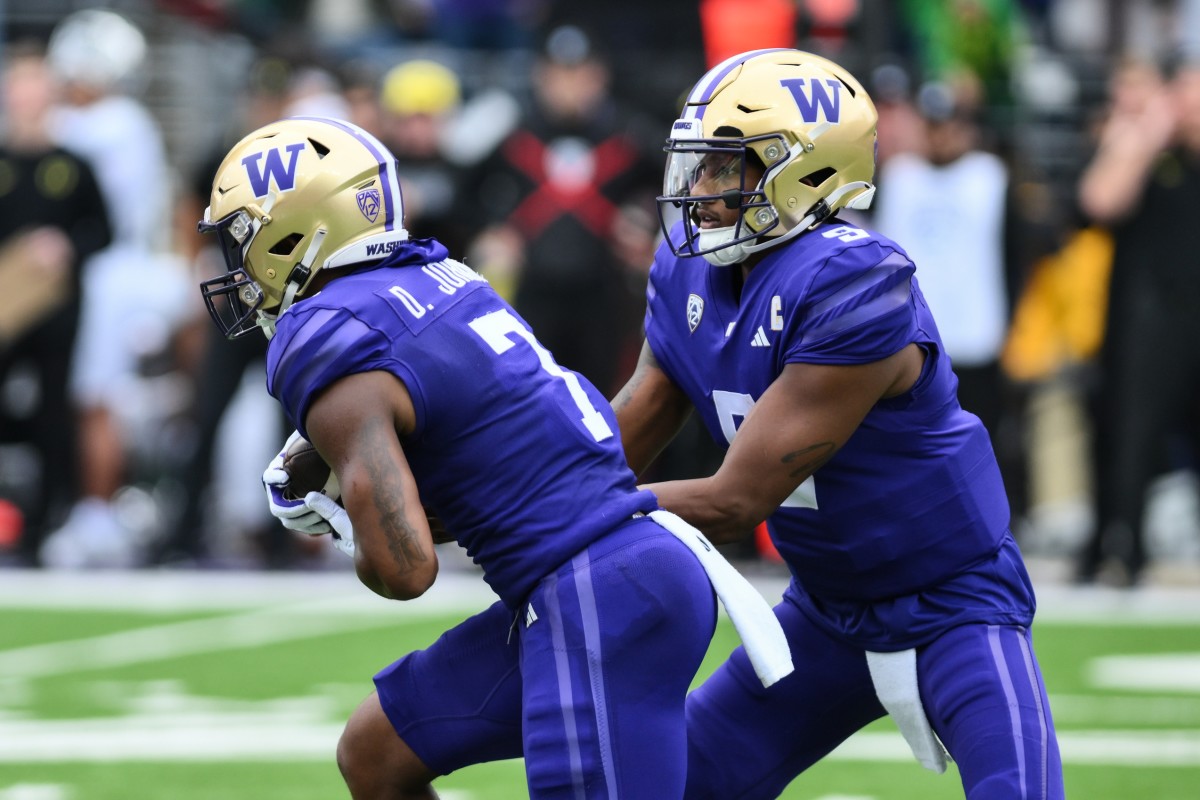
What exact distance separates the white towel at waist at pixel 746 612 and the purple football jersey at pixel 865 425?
0.87 feet

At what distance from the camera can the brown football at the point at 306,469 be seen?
11.3 feet

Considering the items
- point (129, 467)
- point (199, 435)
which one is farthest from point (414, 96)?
point (129, 467)

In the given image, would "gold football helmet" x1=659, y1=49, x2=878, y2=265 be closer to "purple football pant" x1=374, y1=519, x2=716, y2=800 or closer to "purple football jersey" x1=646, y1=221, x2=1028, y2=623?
"purple football jersey" x1=646, y1=221, x2=1028, y2=623

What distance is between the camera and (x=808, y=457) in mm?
3414

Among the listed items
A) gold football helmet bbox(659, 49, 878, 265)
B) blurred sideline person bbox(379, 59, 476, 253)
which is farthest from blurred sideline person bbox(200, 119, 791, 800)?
blurred sideline person bbox(379, 59, 476, 253)

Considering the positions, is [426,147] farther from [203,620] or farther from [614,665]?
[614,665]

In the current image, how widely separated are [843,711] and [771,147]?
1067 millimetres

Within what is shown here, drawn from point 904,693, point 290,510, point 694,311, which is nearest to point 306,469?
point 290,510

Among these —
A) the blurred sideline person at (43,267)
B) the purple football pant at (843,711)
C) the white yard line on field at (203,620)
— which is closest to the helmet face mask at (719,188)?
the purple football pant at (843,711)

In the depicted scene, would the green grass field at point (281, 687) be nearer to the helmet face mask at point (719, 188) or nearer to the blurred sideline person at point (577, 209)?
the blurred sideline person at point (577, 209)

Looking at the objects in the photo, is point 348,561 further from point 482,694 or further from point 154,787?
point 482,694

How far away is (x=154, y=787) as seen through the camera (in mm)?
5121

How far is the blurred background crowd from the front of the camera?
8.32 m

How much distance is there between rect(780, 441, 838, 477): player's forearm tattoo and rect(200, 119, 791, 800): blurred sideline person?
0.21 meters
